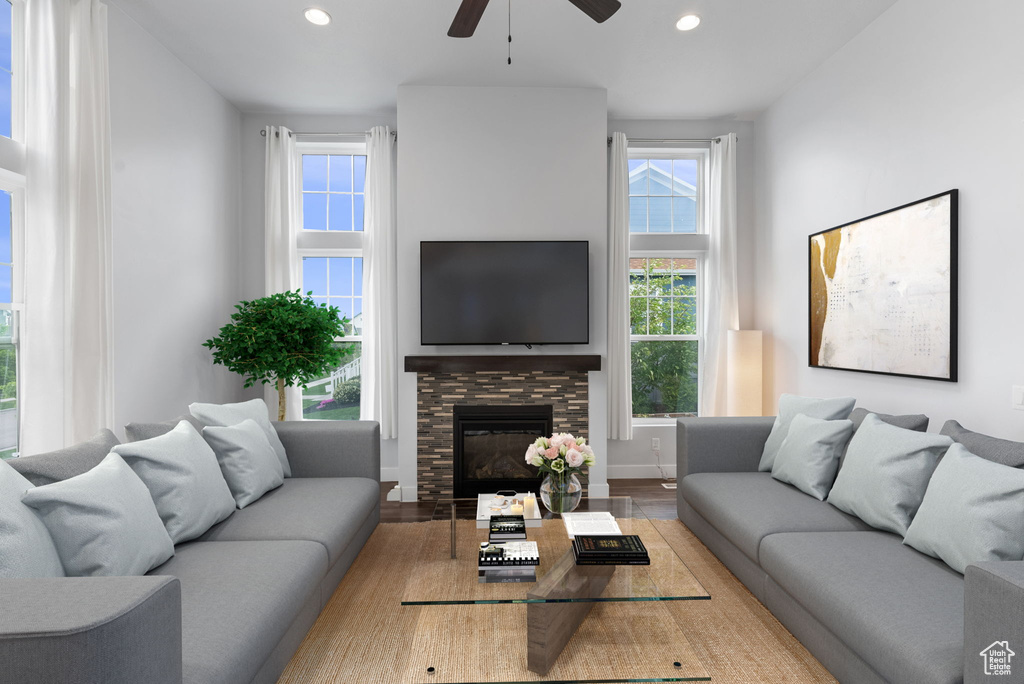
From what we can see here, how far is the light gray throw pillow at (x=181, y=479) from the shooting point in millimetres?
2018

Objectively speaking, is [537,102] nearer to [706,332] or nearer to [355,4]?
[355,4]

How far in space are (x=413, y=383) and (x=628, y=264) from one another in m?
1.99

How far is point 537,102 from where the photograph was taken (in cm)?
419

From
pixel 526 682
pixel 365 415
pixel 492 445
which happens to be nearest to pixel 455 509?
pixel 526 682

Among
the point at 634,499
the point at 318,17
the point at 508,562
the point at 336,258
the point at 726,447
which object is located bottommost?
the point at 634,499

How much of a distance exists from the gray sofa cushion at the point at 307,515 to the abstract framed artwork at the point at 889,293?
2.90 metres

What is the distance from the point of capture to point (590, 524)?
7.73ft

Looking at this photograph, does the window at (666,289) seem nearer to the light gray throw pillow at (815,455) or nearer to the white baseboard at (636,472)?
the white baseboard at (636,472)

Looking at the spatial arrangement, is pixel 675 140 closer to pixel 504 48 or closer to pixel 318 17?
pixel 504 48

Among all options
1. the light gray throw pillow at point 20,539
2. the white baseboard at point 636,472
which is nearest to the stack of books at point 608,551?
the light gray throw pillow at point 20,539

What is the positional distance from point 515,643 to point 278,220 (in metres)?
3.79

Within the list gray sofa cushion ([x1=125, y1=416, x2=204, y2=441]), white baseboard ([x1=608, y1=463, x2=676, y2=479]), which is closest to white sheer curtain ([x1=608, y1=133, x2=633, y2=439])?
white baseboard ([x1=608, y1=463, x2=676, y2=479])

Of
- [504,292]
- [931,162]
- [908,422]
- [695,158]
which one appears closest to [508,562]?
[908,422]

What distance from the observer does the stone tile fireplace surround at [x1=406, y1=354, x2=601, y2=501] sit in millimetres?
4133
